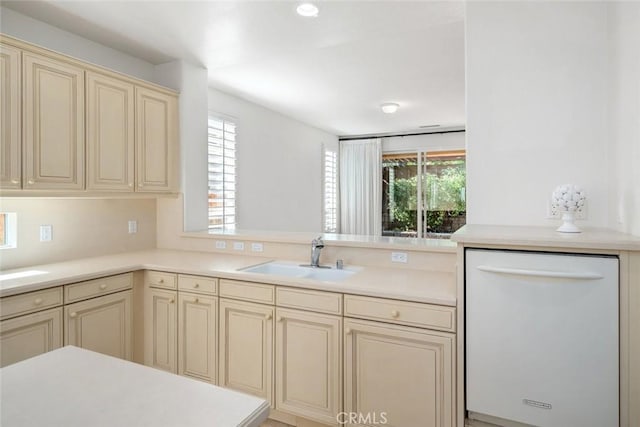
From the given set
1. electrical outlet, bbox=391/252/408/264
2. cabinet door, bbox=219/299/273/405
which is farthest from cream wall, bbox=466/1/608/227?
cabinet door, bbox=219/299/273/405

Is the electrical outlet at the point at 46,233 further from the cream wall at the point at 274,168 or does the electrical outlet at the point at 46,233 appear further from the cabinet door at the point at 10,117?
the cream wall at the point at 274,168

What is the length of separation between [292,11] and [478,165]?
1524 mm

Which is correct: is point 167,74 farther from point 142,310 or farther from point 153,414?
point 153,414

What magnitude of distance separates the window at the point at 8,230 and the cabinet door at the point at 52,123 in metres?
0.40

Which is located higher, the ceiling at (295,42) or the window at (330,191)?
the ceiling at (295,42)

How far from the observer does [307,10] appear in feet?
7.51

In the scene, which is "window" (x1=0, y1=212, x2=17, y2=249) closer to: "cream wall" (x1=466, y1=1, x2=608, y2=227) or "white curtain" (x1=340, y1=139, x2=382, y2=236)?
"cream wall" (x1=466, y1=1, x2=608, y2=227)

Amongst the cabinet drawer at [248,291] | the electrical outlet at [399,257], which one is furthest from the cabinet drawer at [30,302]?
the electrical outlet at [399,257]

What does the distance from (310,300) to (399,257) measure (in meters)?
0.71

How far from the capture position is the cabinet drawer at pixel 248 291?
2119mm

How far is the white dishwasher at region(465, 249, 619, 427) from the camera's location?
1.46 metres

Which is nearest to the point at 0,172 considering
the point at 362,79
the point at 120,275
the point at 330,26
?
the point at 120,275

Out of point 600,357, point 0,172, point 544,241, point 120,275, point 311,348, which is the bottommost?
point 311,348

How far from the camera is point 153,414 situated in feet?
2.38
